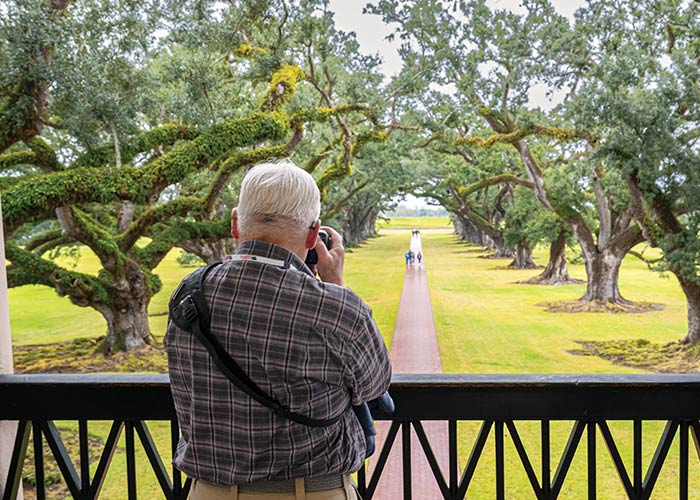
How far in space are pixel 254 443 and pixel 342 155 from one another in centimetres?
655

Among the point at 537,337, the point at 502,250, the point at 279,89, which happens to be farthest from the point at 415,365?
the point at 502,250

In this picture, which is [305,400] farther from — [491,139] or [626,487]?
[491,139]

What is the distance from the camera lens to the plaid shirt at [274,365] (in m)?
0.67

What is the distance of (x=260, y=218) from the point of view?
0.71 m

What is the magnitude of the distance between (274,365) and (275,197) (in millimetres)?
201

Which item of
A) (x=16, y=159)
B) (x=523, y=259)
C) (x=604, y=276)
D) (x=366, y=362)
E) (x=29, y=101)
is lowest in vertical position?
(x=523, y=259)

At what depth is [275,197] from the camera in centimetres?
70

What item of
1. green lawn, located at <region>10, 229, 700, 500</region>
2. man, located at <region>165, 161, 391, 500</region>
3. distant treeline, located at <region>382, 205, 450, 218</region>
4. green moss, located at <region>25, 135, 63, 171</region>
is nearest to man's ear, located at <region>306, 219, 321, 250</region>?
man, located at <region>165, 161, 391, 500</region>

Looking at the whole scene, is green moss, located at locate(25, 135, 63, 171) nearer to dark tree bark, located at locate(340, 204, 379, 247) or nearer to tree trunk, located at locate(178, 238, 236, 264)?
tree trunk, located at locate(178, 238, 236, 264)

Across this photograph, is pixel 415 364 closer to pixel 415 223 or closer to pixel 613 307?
pixel 613 307

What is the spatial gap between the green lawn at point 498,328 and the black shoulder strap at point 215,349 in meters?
4.28

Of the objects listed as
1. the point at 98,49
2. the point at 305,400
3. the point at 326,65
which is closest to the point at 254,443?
the point at 305,400

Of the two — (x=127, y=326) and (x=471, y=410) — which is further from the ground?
(x=471, y=410)

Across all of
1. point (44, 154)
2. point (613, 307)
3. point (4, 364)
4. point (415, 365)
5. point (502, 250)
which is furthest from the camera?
point (502, 250)
